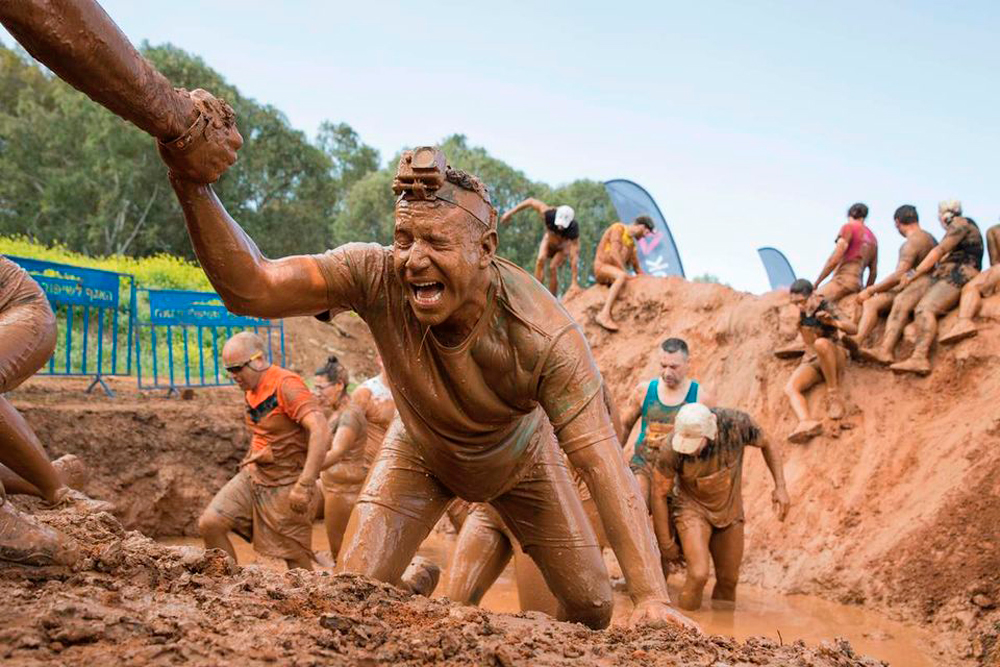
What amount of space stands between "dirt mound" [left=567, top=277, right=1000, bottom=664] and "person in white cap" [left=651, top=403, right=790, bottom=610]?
4.50 feet

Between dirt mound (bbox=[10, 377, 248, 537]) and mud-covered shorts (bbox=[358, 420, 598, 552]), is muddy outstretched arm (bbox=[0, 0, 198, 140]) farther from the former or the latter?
dirt mound (bbox=[10, 377, 248, 537])

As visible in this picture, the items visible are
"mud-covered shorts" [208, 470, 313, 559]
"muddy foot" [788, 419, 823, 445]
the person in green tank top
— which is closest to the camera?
"mud-covered shorts" [208, 470, 313, 559]

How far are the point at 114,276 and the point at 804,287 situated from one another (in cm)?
778

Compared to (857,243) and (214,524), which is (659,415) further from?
(857,243)

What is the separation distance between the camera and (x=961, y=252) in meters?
9.87

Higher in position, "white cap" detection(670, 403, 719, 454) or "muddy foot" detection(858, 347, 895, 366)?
"muddy foot" detection(858, 347, 895, 366)

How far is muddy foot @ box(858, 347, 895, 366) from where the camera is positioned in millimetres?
9922

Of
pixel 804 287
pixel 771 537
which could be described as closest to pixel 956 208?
pixel 804 287

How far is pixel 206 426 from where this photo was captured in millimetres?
10961

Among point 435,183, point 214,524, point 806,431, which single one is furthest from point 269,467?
point 806,431

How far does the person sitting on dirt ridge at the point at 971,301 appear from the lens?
945 centimetres

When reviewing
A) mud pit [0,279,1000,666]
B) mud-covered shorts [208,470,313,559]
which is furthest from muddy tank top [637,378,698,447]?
mud-covered shorts [208,470,313,559]

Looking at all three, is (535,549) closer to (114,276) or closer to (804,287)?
(804,287)

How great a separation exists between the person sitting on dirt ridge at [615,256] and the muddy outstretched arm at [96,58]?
37.3ft
